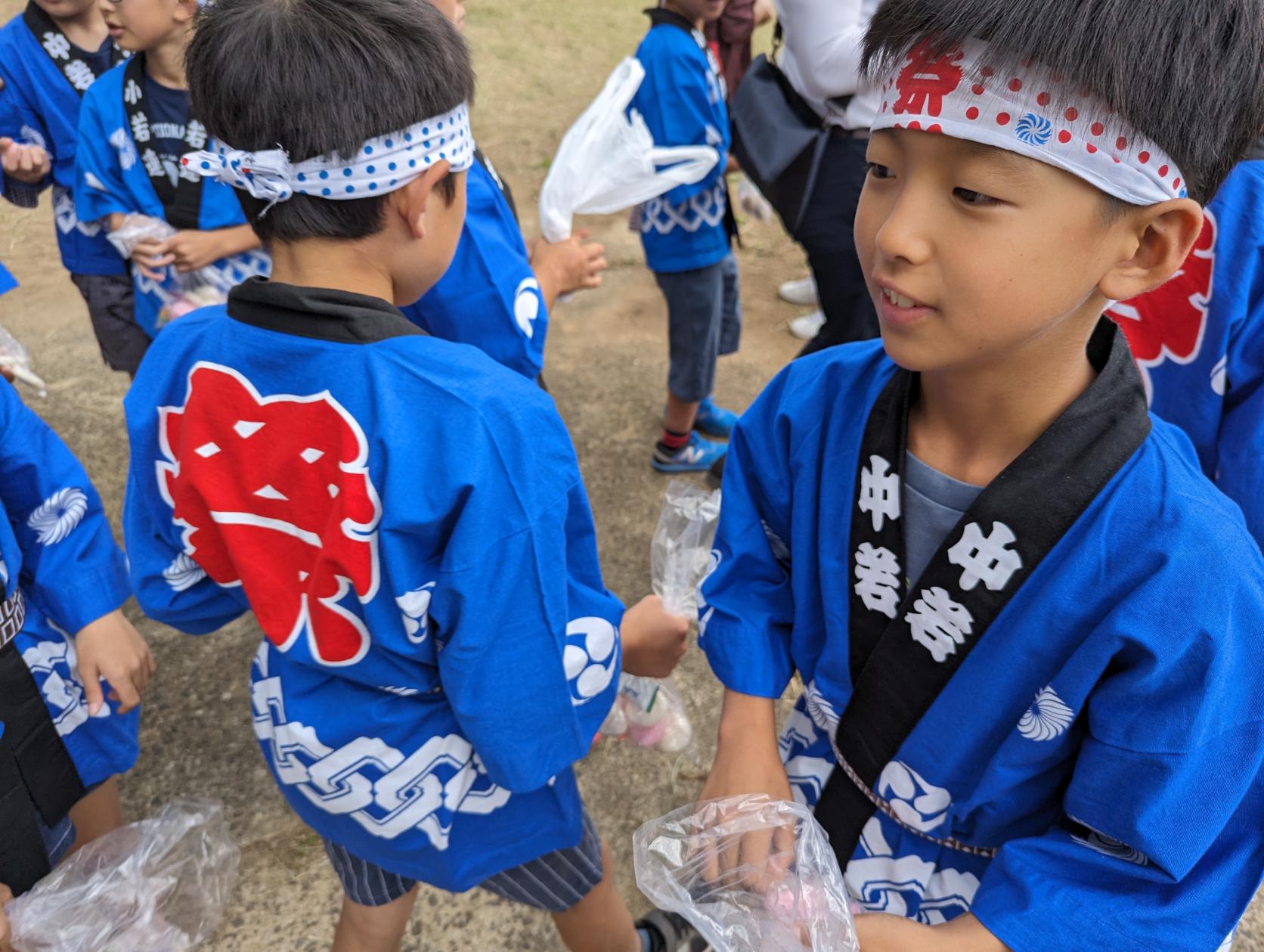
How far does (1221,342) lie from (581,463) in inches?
102

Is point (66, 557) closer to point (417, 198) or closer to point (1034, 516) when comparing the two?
point (417, 198)

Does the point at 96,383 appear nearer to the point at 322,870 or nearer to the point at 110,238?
the point at 110,238

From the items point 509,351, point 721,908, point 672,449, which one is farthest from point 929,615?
point 672,449

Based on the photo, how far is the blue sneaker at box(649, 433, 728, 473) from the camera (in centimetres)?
382

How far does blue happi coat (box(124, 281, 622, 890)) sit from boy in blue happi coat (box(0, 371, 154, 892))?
0.89ft

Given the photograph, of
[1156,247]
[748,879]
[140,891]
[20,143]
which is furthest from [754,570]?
Result: [20,143]

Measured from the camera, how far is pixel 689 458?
12.5 ft

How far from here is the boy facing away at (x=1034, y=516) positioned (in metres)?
0.92

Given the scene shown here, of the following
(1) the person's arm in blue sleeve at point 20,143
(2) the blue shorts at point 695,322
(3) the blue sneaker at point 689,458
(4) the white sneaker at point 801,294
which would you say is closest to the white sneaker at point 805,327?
(4) the white sneaker at point 801,294

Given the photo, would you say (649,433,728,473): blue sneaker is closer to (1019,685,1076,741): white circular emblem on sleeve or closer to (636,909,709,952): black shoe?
(636,909,709,952): black shoe

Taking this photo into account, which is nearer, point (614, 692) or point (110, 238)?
point (614, 692)

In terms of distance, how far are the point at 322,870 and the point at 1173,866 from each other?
2.06 metres

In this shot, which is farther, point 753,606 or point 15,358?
point 15,358

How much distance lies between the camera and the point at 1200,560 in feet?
3.25
